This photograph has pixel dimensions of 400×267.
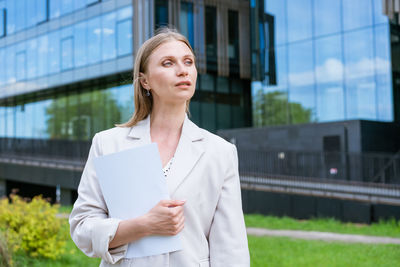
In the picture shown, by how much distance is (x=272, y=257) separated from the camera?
29.6ft

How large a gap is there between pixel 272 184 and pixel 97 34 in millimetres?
16873

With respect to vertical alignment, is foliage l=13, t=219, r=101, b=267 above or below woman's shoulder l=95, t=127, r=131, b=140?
below

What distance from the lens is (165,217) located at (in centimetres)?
207

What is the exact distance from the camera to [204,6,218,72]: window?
28.4 meters

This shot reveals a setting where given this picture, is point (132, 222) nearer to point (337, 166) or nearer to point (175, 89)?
point (175, 89)

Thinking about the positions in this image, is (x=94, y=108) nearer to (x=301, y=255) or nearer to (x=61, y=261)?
(x=61, y=261)

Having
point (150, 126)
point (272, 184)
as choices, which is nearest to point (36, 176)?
point (272, 184)

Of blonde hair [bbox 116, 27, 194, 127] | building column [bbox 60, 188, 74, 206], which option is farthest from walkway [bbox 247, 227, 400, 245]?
building column [bbox 60, 188, 74, 206]

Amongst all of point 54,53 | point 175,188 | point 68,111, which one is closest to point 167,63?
point 175,188

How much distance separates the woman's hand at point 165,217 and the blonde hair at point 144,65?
20.7 inches

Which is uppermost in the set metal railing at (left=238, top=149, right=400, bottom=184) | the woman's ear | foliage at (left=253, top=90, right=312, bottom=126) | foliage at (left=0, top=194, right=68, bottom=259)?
foliage at (left=253, top=90, right=312, bottom=126)

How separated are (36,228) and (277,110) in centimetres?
2023

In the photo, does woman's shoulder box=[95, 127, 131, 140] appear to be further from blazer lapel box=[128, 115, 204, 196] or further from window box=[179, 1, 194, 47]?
window box=[179, 1, 194, 47]

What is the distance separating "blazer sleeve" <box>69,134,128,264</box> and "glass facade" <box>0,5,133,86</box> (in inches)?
1021
